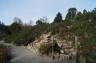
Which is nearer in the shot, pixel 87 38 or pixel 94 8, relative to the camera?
pixel 87 38

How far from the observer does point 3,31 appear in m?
23.9

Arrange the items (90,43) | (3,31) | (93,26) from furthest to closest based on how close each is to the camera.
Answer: (3,31) → (93,26) → (90,43)

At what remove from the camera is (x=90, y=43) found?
9734 mm

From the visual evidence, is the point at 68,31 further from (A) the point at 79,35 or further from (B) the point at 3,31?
(B) the point at 3,31

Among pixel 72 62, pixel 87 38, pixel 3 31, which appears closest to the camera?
pixel 72 62

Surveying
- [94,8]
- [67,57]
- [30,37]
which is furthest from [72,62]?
[94,8]

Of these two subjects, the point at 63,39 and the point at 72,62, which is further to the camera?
the point at 63,39

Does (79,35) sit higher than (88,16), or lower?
lower

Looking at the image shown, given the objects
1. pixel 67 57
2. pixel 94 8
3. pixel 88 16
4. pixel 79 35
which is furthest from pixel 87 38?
pixel 94 8

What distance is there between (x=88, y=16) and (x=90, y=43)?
15.3 ft

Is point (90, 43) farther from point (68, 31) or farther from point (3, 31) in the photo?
point (3, 31)

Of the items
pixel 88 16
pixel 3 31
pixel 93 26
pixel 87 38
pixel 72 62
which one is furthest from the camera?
pixel 3 31

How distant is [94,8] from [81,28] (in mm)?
3656

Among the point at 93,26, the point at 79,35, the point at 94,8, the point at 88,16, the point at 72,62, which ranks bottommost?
the point at 72,62
